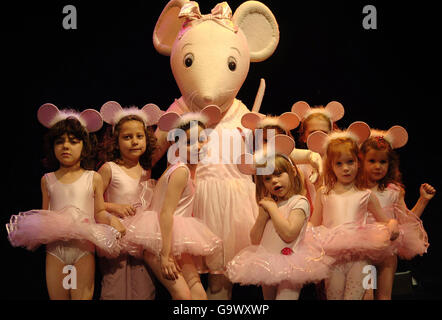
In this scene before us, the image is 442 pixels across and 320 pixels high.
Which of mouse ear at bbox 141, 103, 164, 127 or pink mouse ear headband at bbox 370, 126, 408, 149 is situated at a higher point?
mouse ear at bbox 141, 103, 164, 127

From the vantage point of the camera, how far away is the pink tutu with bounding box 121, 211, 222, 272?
229cm

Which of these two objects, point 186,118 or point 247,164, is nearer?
point 247,164

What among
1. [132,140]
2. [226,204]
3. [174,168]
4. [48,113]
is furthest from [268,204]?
[48,113]

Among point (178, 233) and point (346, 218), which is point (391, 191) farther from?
point (178, 233)

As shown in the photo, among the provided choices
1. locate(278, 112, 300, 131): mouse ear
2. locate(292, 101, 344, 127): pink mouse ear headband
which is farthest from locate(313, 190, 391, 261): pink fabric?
locate(292, 101, 344, 127): pink mouse ear headband

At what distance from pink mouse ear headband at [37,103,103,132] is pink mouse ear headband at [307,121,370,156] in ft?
3.53

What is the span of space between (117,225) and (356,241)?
1096mm

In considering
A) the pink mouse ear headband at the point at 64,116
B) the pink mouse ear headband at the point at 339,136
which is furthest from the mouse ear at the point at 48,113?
the pink mouse ear headband at the point at 339,136

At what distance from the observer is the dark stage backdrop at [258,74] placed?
3119 millimetres

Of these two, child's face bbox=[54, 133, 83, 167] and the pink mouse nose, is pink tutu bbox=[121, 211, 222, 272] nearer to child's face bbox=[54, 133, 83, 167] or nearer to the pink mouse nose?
child's face bbox=[54, 133, 83, 167]

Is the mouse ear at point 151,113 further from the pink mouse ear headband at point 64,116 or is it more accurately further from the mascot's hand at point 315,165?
the mascot's hand at point 315,165

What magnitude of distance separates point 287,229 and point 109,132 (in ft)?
3.74

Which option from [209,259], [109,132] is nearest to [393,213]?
[209,259]

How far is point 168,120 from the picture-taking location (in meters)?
2.49
